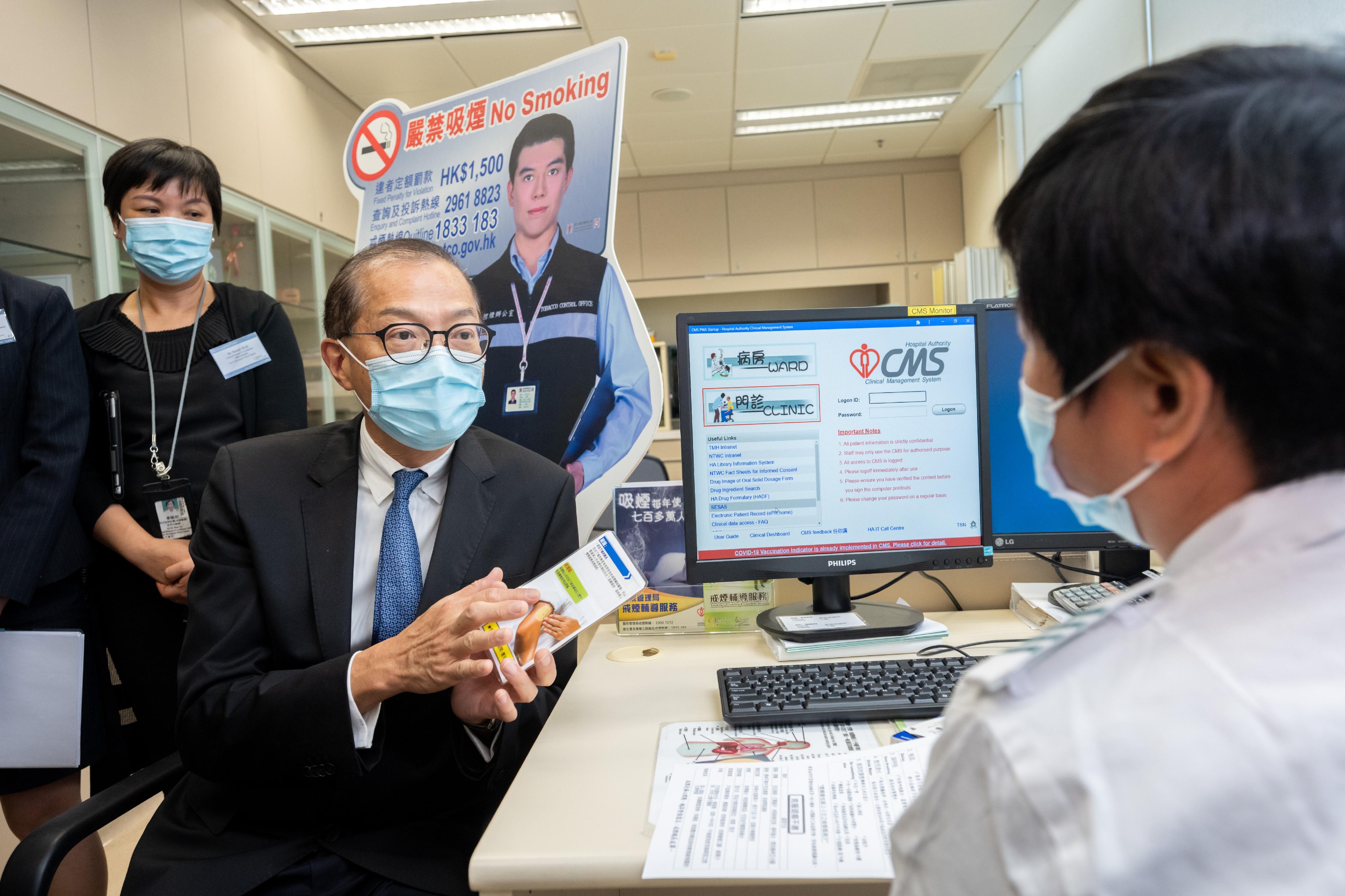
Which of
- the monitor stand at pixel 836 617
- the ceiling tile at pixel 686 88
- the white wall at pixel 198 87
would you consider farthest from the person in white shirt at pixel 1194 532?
the ceiling tile at pixel 686 88

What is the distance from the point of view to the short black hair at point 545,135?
167cm

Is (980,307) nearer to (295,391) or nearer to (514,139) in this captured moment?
(514,139)

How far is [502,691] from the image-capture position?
93cm

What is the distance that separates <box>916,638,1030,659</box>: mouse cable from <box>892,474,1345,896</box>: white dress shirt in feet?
2.40

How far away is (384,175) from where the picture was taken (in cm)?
197

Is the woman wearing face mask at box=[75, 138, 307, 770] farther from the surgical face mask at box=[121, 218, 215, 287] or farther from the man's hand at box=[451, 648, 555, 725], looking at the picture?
the man's hand at box=[451, 648, 555, 725]

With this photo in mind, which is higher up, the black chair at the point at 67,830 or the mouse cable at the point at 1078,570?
the mouse cable at the point at 1078,570

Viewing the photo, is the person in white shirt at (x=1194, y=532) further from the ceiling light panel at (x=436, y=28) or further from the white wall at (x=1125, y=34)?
the ceiling light panel at (x=436, y=28)

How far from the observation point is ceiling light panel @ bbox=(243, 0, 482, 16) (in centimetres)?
360

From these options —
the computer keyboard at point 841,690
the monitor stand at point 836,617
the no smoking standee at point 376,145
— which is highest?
the no smoking standee at point 376,145

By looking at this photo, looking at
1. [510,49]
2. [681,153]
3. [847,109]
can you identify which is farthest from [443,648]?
[681,153]

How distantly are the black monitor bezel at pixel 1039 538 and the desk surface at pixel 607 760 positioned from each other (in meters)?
0.13

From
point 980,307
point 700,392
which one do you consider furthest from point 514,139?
point 980,307

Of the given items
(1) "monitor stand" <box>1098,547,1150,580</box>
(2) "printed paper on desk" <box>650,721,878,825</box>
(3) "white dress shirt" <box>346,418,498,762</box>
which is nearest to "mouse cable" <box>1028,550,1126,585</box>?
(1) "monitor stand" <box>1098,547,1150,580</box>
